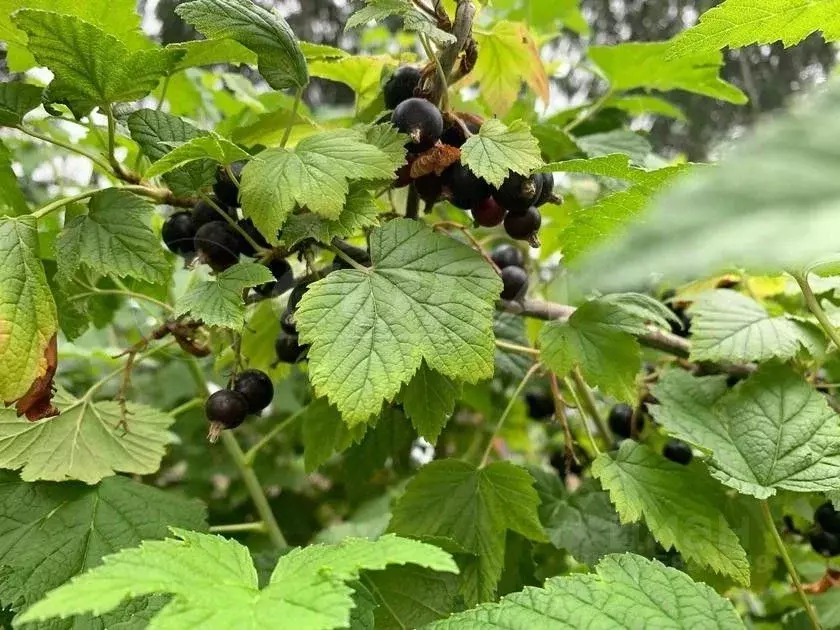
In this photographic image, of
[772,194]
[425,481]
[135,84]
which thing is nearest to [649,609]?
[425,481]

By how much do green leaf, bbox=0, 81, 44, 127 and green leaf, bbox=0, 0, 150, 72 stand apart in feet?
0.17

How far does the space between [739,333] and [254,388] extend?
53 centimetres

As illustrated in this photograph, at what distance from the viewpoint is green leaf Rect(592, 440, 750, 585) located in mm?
640

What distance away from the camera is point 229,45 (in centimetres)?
72

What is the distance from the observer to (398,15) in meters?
0.63

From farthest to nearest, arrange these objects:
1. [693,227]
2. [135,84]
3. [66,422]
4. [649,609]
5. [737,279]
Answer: [737,279], [66,422], [135,84], [649,609], [693,227]

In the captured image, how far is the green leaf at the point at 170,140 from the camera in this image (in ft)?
2.12

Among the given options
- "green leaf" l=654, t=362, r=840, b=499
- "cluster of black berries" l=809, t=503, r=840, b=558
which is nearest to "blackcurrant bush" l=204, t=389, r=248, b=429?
"green leaf" l=654, t=362, r=840, b=499

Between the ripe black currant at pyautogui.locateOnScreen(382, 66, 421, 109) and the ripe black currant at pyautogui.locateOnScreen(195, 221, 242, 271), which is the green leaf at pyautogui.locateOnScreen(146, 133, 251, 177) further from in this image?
the ripe black currant at pyautogui.locateOnScreen(382, 66, 421, 109)

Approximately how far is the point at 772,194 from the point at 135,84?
0.60m

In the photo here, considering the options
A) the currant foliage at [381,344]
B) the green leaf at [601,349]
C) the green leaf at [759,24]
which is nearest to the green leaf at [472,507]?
the currant foliage at [381,344]

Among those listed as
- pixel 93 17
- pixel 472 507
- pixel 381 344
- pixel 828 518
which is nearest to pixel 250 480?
pixel 472 507

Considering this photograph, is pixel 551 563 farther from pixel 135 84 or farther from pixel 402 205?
pixel 135 84

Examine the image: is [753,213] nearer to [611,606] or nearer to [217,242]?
[611,606]
